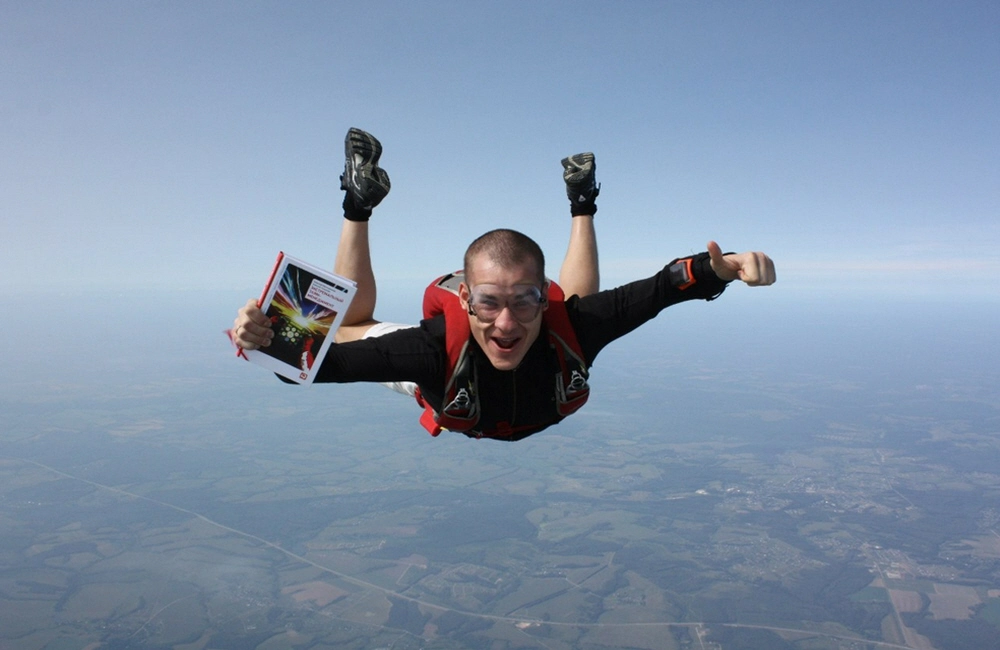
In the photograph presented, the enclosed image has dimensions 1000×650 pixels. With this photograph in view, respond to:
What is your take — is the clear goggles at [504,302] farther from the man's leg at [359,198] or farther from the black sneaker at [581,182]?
the black sneaker at [581,182]

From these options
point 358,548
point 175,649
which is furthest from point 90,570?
point 358,548

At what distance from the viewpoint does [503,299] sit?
351 cm

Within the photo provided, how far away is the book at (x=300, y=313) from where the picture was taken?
2.96 metres

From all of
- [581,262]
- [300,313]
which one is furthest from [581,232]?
[300,313]

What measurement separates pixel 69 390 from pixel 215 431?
228 feet

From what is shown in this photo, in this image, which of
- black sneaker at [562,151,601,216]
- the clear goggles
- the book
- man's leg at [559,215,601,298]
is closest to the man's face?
the clear goggles

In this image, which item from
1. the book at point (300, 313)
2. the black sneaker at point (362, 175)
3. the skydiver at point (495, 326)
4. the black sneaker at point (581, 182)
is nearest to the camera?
the book at point (300, 313)

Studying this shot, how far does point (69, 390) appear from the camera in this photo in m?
169

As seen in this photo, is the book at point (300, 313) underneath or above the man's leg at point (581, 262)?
underneath

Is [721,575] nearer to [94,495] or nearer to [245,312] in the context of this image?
[245,312]

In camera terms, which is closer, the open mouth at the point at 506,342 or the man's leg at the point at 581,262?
the open mouth at the point at 506,342

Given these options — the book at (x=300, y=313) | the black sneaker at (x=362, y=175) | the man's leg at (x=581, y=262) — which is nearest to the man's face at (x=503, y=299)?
the book at (x=300, y=313)

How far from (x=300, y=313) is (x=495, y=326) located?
1.13m

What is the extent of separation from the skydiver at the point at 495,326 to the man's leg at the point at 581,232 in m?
0.93
